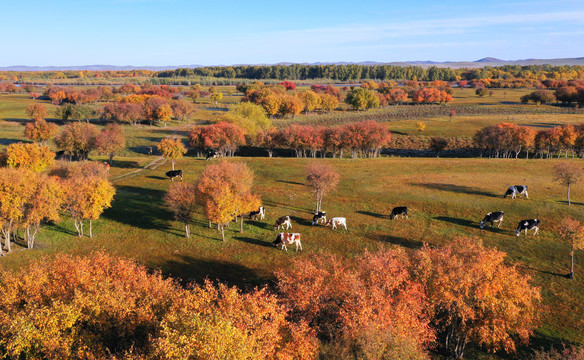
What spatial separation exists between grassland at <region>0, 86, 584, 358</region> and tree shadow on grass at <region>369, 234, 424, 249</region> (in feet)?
0.42

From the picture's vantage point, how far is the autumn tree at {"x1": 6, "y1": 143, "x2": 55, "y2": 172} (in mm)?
62000

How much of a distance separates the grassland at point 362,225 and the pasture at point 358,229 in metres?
0.13

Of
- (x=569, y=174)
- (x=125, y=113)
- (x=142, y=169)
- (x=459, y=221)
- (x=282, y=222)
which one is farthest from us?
(x=125, y=113)

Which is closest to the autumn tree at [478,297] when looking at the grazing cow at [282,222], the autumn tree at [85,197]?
the grazing cow at [282,222]

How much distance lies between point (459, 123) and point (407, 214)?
10854 centimetres

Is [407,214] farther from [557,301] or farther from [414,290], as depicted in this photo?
[414,290]

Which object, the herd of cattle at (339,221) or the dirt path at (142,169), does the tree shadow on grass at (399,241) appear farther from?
the dirt path at (142,169)

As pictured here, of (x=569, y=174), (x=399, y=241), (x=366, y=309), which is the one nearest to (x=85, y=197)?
(x=366, y=309)

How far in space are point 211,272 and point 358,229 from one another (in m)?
19.1

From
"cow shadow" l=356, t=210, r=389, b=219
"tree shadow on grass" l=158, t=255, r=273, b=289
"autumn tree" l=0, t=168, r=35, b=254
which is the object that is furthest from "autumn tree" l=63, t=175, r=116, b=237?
"cow shadow" l=356, t=210, r=389, b=219

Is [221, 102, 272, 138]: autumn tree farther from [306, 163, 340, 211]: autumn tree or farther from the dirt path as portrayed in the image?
[306, 163, 340, 211]: autumn tree

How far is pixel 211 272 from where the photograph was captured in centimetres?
3575

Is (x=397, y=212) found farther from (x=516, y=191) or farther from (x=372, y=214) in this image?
(x=516, y=191)

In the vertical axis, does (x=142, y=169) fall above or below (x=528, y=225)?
below
